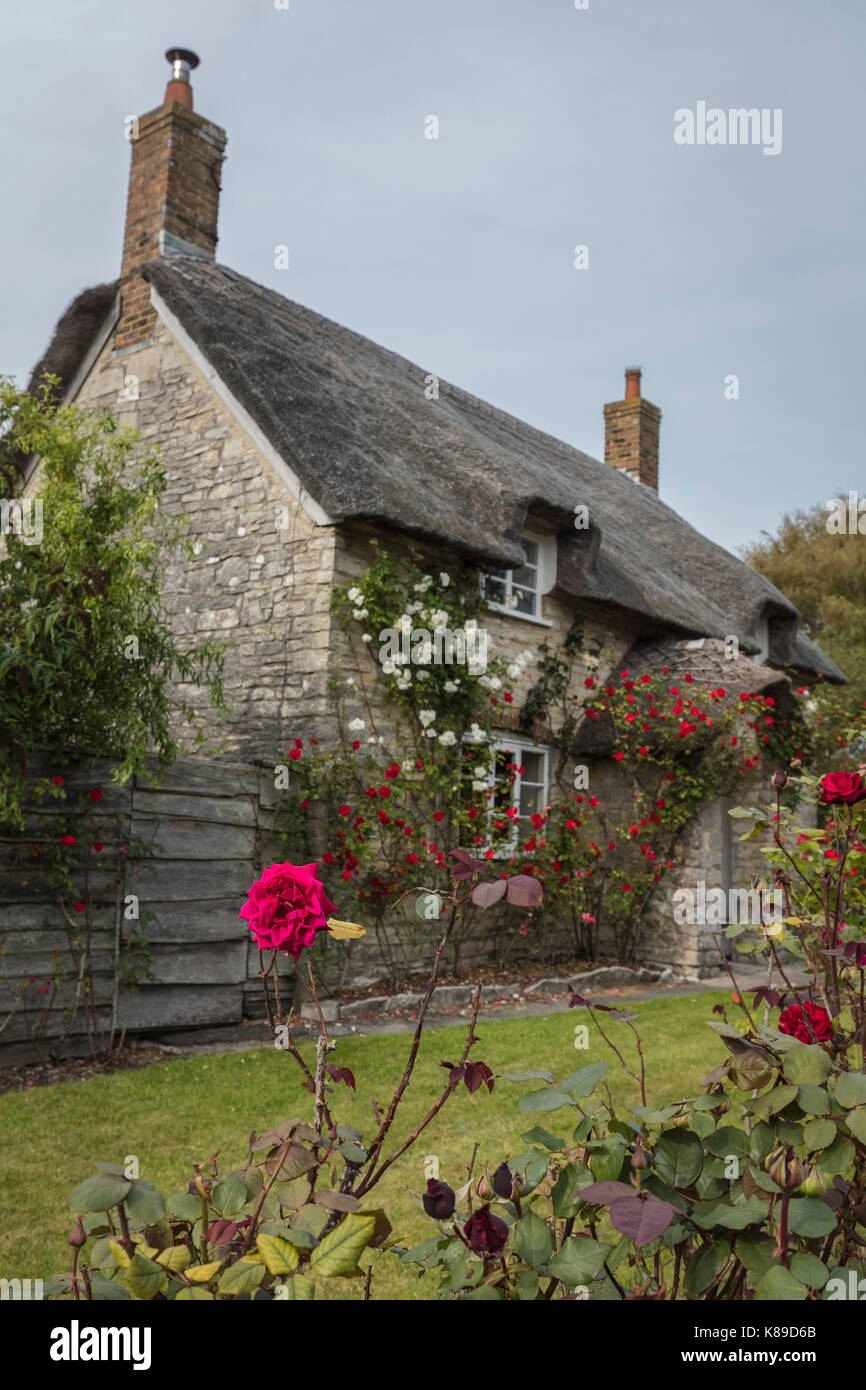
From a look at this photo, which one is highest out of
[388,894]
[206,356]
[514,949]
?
[206,356]

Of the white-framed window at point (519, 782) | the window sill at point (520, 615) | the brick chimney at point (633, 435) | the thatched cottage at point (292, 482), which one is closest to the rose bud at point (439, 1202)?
the thatched cottage at point (292, 482)

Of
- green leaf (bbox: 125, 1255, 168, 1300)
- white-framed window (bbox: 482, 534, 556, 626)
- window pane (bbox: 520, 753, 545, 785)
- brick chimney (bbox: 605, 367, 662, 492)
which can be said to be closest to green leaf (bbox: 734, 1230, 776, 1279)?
green leaf (bbox: 125, 1255, 168, 1300)

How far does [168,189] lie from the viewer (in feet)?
33.6

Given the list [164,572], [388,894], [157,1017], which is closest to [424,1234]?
[157,1017]

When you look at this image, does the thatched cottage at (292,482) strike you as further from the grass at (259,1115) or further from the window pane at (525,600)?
the grass at (259,1115)

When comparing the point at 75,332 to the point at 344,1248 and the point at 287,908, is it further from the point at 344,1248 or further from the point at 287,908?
the point at 344,1248

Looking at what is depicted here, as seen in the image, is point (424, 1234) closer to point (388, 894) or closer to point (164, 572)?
point (388, 894)

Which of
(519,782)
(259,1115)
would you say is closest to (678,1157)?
(259,1115)

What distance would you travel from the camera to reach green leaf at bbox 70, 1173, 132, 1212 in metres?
1.05

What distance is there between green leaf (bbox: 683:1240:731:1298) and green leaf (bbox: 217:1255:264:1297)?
0.56 meters

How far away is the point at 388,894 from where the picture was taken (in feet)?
25.9

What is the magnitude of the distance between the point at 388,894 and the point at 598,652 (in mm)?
4358

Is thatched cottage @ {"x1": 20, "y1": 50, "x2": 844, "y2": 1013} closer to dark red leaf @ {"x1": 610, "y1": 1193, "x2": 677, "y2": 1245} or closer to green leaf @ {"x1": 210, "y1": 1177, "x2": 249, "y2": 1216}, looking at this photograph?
green leaf @ {"x1": 210, "y1": 1177, "x2": 249, "y2": 1216}
